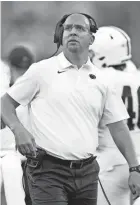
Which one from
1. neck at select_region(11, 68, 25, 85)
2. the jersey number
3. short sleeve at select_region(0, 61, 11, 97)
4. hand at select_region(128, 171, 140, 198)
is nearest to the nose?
hand at select_region(128, 171, 140, 198)

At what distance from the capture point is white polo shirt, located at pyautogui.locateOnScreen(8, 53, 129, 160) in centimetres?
222

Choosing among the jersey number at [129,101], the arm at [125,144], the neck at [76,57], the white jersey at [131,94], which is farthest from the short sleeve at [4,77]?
the arm at [125,144]

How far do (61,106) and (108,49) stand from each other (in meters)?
1.89

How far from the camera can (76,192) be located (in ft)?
7.34

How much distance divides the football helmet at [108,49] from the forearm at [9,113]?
6.07ft

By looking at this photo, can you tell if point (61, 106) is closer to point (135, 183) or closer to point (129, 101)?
point (135, 183)

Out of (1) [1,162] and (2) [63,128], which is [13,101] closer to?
(2) [63,128]

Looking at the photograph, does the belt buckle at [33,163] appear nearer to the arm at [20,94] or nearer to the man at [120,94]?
the arm at [20,94]

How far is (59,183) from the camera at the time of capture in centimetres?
218

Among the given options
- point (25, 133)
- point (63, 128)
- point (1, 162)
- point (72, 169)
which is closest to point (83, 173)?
point (72, 169)

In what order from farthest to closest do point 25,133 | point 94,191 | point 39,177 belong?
point 94,191, point 39,177, point 25,133

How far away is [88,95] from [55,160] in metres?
0.32

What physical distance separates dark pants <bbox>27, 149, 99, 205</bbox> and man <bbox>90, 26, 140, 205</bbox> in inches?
10.6

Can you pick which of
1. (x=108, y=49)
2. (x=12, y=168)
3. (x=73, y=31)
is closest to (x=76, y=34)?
(x=73, y=31)
